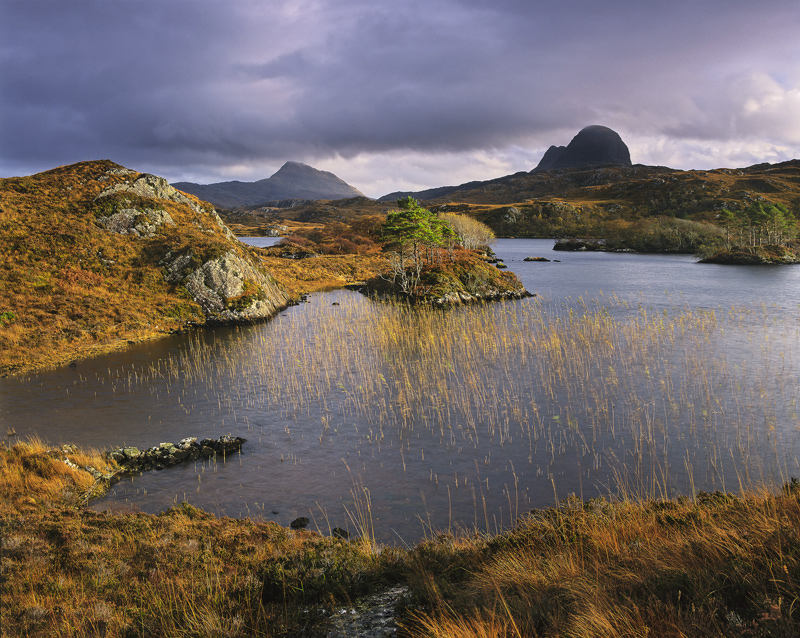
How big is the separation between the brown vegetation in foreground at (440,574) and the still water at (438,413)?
2372 millimetres

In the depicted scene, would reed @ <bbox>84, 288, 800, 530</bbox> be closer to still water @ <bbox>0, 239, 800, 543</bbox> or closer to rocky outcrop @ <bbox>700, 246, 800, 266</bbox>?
still water @ <bbox>0, 239, 800, 543</bbox>

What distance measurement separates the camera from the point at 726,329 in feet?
105

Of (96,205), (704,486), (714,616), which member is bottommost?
(704,486)

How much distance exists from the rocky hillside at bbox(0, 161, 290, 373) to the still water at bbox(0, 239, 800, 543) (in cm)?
469

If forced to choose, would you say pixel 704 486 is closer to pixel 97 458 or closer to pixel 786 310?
pixel 97 458

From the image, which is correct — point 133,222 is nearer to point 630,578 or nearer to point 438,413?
point 438,413

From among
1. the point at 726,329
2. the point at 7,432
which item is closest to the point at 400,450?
the point at 7,432

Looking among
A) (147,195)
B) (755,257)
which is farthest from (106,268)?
(755,257)

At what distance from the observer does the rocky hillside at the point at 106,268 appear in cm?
3212

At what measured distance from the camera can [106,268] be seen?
40875mm

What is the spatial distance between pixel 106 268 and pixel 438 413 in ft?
115

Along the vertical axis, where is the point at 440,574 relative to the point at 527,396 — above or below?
above

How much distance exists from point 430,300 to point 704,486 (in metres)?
35.8

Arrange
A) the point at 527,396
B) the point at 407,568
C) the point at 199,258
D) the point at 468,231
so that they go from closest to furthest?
the point at 407,568
the point at 527,396
the point at 199,258
the point at 468,231
